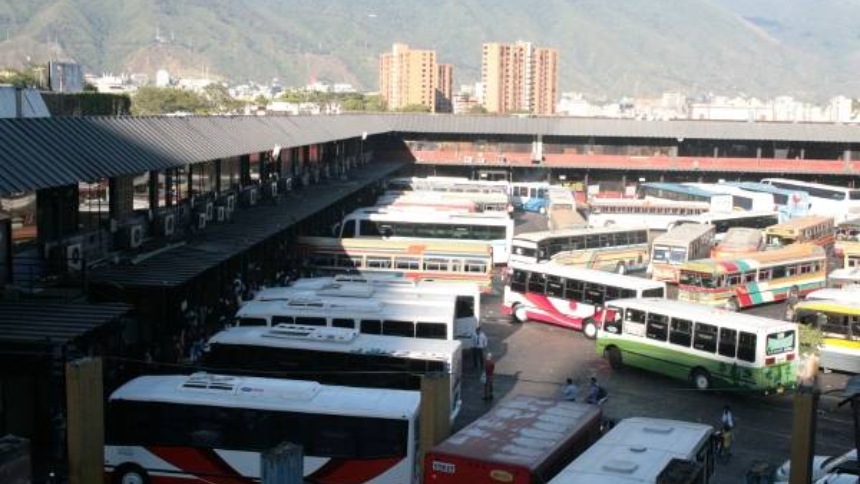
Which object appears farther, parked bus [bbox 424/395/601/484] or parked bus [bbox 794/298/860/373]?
parked bus [bbox 794/298/860/373]

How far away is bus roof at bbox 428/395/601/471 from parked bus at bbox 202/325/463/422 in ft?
8.62

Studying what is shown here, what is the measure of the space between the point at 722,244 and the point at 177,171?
16412mm

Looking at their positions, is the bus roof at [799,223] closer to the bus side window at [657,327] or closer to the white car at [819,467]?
the bus side window at [657,327]

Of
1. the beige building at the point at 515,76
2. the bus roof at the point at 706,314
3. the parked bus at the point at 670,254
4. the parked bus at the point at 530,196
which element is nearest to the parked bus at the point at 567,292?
the bus roof at the point at 706,314

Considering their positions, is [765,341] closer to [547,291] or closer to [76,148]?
[547,291]

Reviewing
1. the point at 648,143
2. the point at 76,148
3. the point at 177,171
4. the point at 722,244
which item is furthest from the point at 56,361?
the point at 648,143

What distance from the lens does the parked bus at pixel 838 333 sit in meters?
19.9

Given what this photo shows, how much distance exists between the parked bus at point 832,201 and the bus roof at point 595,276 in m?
20.7

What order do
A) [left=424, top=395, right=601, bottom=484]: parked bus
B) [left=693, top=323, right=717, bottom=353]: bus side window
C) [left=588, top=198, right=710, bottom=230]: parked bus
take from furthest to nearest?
[left=588, top=198, right=710, bottom=230]: parked bus
[left=693, top=323, right=717, bottom=353]: bus side window
[left=424, top=395, right=601, bottom=484]: parked bus

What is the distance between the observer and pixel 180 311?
18047 mm

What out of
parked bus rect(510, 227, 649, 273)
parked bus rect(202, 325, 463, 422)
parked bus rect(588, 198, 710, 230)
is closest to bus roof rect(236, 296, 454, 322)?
parked bus rect(202, 325, 463, 422)

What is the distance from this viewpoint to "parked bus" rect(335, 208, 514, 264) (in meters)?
30.0

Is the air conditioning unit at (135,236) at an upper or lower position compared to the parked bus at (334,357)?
upper

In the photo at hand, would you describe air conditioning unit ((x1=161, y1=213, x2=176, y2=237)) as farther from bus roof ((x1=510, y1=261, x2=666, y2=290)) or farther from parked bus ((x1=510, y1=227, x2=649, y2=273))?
parked bus ((x1=510, y1=227, x2=649, y2=273))
